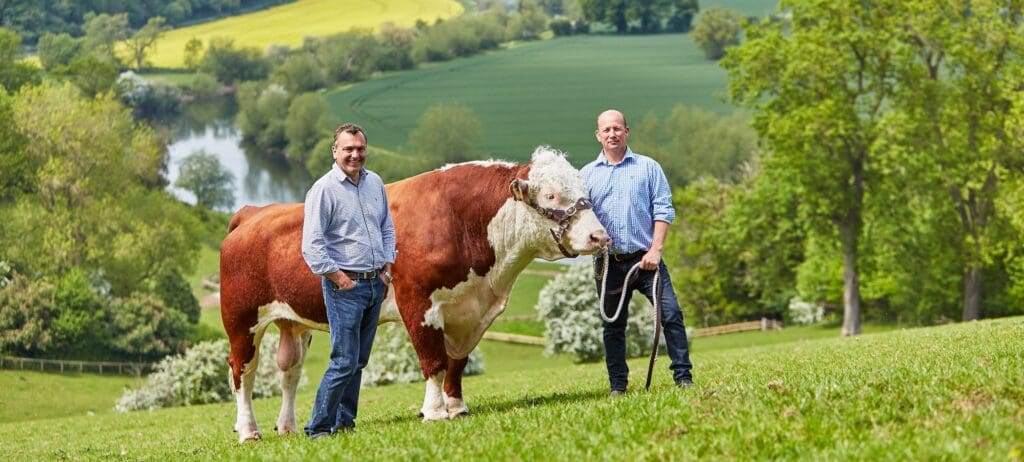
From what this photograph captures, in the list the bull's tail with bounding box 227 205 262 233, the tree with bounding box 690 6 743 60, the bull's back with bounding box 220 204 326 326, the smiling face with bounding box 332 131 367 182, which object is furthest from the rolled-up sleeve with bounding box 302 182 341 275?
the tree with bounding box 690 6 743 60

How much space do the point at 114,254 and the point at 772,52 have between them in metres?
43.5

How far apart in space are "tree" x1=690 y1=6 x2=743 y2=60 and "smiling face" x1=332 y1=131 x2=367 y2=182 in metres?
145

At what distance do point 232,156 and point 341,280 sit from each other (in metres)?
145

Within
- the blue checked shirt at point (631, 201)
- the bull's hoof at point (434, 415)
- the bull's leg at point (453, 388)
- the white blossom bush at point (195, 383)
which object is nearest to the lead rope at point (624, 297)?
the blue checked shirt at point (631, 201)

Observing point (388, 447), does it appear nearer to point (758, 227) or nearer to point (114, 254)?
point (758, 227)

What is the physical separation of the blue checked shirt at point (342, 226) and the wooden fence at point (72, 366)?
50.5m

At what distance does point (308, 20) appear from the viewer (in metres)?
188

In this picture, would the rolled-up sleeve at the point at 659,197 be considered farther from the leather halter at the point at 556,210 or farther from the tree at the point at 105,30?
the tree at the point at 105,30

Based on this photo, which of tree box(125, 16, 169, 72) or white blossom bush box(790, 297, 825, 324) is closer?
white blossom bush box(790, 297, 825, 324)

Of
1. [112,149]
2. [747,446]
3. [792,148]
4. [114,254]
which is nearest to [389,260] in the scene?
[747,446]

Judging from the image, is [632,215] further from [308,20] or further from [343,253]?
[308,20]

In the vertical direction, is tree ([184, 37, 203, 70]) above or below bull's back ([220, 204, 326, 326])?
below

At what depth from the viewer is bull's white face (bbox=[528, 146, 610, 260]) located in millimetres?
11648

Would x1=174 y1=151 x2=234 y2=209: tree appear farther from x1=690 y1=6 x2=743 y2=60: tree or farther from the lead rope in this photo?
the lead rope
